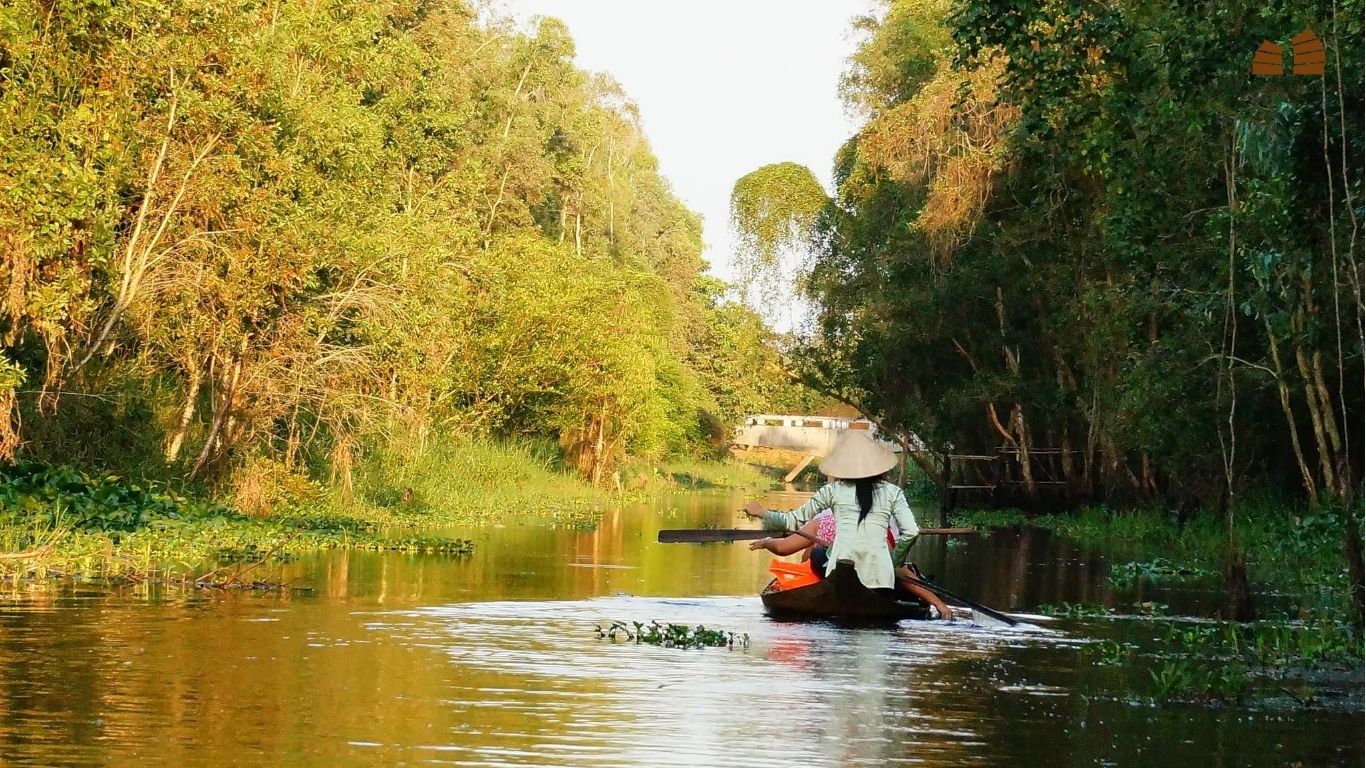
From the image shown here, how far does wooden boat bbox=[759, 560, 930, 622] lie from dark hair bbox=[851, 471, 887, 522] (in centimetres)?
50

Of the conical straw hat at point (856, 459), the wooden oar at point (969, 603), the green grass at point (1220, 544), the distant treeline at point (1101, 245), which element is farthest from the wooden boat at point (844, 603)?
the green grass at point (1220, 544)

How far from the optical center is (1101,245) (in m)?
33.2

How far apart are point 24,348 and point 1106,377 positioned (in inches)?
798

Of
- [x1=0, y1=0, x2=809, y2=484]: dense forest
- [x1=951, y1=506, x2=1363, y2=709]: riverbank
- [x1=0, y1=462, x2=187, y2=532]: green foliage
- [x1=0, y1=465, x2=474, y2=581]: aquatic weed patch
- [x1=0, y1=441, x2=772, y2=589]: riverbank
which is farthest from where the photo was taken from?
[x1=0, y1=0, x2=809, y2=484]: dense forest

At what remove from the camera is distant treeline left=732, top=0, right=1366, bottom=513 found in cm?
1534

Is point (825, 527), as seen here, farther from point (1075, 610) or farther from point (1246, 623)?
point (1246, 623)

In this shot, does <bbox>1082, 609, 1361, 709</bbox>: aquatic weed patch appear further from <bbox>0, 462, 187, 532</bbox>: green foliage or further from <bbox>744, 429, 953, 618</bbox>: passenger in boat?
<bbox>0, 462, 187, 532</bbox>: green foliage

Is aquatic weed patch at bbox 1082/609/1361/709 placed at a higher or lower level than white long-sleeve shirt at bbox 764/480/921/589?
lower

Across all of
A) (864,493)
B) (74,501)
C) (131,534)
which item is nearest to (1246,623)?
(864,493)

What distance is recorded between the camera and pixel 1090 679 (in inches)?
465

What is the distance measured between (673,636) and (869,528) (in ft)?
8.18

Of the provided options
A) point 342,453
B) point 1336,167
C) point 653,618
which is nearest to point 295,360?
Result: point 342,453

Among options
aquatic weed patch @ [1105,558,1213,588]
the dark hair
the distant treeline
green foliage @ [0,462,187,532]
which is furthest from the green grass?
green foliage @ [0,462,187,532]

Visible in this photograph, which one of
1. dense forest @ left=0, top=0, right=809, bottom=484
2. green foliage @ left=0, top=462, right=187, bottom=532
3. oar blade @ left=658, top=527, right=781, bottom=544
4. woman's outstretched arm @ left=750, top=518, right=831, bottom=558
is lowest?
woman's outstretched arm @ left=750, top=518, right=831, bottom=558
